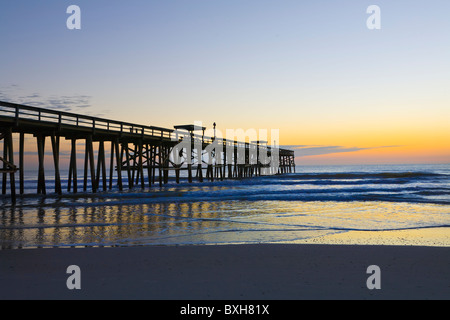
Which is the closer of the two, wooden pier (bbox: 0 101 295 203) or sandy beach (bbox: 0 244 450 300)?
sandy beach (bbox: 0 244 450 300)

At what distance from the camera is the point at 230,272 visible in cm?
514

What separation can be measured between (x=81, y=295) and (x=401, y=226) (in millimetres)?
8357

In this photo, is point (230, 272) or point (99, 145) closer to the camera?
point (230, 272)

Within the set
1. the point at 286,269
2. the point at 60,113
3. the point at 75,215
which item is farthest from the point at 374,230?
the point at 60,113

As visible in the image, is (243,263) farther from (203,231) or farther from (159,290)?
(203,231)

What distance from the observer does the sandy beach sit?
420 centimetres

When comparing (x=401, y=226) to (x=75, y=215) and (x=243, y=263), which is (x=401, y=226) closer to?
(x=243, y=263)

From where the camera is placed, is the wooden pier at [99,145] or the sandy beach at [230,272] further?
the wooden pier at [99,145]

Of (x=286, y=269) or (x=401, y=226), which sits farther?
(x=401, y=226)

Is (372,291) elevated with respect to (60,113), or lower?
lower

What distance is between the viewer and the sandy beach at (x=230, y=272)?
165 inches
